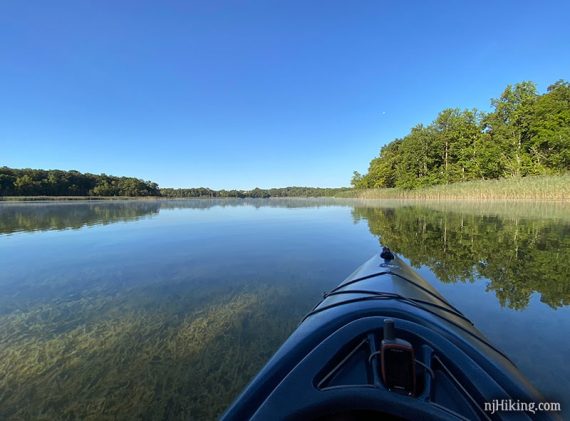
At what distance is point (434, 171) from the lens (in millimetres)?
49625

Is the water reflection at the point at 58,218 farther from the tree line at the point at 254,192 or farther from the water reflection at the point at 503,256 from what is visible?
the tree line at the point at 254,192

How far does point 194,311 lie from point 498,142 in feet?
156

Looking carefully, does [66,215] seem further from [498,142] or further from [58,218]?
[498,142]

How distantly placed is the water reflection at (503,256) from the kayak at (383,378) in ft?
11.0

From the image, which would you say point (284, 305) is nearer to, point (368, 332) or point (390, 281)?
point (390, 281)

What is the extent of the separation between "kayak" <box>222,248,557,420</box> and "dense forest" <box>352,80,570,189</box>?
1686 inches

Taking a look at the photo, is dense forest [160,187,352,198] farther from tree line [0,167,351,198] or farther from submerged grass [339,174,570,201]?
submerged grass [339,174,570,201]

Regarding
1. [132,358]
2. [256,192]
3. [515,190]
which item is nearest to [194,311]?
[132,358]

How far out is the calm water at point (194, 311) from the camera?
2.31m

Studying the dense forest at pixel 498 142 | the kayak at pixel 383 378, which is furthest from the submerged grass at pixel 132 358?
the dense forest at pixel 498 142

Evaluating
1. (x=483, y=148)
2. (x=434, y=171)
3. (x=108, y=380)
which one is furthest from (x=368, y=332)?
(x=434, y=171)

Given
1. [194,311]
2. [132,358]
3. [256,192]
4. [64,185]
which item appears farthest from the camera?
[256,192]

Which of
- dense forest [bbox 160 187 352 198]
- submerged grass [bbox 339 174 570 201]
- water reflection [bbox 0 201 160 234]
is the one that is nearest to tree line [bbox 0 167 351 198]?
dense forest [bbox 160 187 352 198]

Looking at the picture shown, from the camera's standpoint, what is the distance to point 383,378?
115cm
